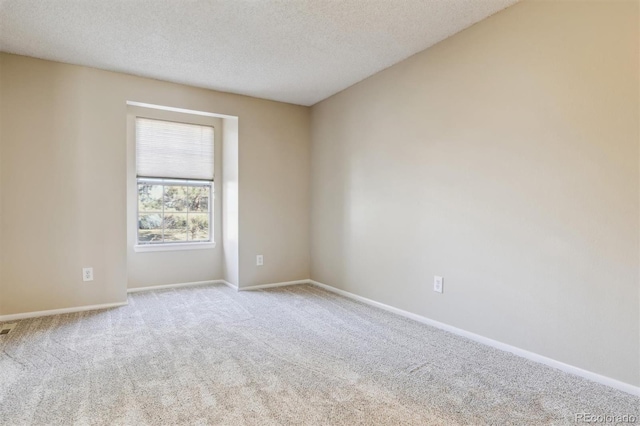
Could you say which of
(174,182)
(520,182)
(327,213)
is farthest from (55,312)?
(520,182)

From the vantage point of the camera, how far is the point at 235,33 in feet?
8.89

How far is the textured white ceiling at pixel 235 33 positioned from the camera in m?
2.37

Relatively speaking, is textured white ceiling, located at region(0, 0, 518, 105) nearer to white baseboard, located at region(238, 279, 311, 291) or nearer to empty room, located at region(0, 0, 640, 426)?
empty room, located at region(0, 0, 640, 426)

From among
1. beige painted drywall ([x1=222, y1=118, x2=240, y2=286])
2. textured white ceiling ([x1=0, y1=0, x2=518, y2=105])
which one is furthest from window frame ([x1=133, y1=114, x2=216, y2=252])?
textured white ceiling ([x1=0, y1=0, x2=518, y2=105])

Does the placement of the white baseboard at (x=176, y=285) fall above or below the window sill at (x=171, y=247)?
below

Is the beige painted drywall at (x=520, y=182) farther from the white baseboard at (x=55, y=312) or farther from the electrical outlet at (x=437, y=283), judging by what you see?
the white baseboard at (x=55, y=312)

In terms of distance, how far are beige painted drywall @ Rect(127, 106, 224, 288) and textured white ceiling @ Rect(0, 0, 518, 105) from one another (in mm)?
812

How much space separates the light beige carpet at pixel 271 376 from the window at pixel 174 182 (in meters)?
1.46

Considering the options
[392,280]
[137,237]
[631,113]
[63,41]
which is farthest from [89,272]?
[631,113]

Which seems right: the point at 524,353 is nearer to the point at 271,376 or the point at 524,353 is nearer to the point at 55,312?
the point at 271,376

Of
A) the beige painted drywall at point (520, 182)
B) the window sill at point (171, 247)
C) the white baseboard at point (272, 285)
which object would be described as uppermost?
the beige painted drywall at point (520, 182)

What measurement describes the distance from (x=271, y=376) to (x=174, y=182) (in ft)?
10.3

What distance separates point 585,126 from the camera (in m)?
2.02

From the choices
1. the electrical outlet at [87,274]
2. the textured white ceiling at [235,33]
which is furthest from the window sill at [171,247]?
the textured white ceiling at [235,33]
